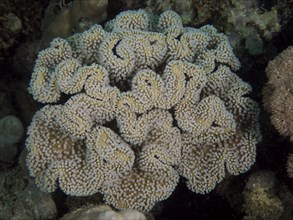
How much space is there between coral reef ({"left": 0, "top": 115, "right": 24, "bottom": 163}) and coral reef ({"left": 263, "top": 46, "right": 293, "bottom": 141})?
316 centimetres

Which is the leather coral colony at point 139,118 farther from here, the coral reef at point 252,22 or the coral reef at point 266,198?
the coral reef at point 252,22

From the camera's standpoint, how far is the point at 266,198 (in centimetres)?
334

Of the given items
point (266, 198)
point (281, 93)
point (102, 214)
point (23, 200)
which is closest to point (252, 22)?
point (281, 93)

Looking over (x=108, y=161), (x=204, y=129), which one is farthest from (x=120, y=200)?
(x=204, y=129)

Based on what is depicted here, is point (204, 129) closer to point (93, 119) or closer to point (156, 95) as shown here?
point (156, 95)

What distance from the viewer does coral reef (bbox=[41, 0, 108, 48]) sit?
3.99 m

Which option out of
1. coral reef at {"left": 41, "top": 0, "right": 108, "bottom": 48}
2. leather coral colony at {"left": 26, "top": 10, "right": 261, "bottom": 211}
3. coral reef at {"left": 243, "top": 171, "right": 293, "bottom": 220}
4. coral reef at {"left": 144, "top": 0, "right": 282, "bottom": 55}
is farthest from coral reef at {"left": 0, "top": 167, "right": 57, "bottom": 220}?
coral reef at {"left": 144, "top": 0, "right": 282, "bottom": 55}

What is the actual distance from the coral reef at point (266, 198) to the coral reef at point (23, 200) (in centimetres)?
206

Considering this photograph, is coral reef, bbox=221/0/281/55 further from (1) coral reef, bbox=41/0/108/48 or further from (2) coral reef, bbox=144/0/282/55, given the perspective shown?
(1) coral reef, bbox=41/0/108/48

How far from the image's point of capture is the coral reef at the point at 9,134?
4.64m

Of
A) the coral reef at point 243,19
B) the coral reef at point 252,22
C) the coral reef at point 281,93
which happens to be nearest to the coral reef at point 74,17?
the coral reef at point 243,19

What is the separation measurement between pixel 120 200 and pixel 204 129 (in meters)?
1.04

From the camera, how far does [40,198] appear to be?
3859 mm

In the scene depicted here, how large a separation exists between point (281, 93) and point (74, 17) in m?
2.48
